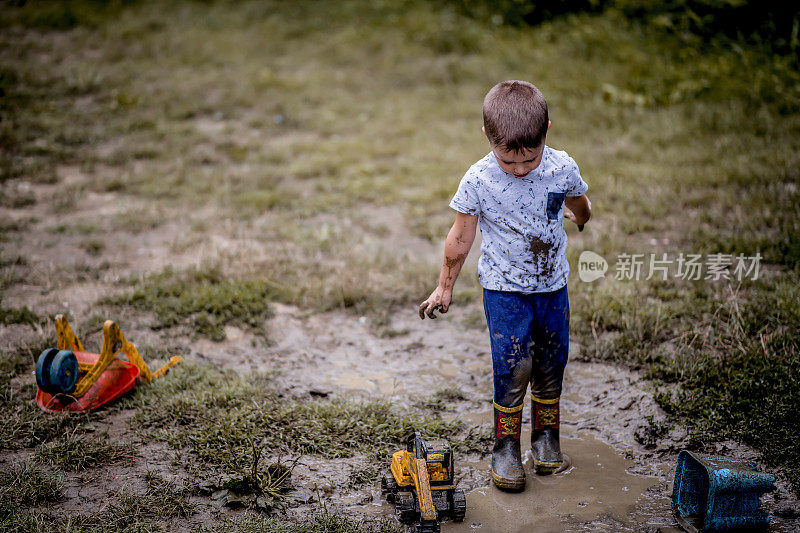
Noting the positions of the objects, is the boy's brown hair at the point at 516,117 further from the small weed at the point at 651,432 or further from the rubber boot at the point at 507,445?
the small weed at the point at 651,432

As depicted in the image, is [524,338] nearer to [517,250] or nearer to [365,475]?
[517,250]

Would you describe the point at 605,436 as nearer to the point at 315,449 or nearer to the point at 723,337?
the point at 723,337

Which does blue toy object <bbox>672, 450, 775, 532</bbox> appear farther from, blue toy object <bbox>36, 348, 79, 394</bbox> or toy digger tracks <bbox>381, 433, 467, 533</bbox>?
blue toy object <bbox>36, 348, 79, 394</bbox>

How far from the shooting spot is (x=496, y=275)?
3.20 metres

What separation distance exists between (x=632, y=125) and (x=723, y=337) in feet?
13.8

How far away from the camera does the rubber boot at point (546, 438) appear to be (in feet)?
11.2

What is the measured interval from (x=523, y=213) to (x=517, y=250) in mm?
174

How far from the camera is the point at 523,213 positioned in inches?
123

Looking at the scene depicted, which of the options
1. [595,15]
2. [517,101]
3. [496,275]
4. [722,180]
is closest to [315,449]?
[496,275]

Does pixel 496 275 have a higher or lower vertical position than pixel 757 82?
lower

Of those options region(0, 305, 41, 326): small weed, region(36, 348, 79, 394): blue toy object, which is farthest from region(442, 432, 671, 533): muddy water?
region(0, 305, 41, 326): small weed

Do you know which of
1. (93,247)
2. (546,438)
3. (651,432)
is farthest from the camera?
(93,247)

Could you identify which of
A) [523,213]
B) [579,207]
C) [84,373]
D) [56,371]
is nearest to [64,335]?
[84,373]

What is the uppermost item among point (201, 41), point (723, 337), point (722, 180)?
point (201, 41)
